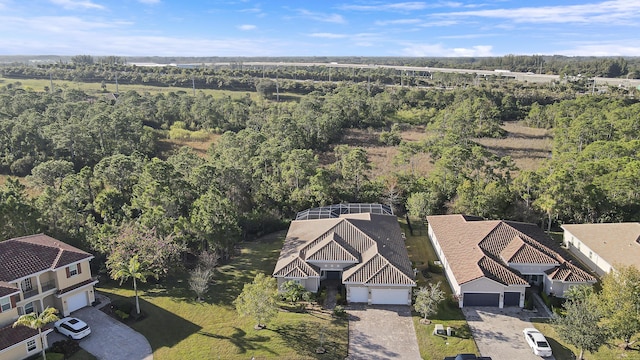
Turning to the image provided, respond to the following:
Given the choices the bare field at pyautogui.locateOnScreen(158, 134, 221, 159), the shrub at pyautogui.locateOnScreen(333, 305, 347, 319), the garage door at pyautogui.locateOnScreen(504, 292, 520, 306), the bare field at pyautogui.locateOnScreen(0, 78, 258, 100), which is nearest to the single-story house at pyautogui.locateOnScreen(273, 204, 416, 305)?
the shrub at pyautogui.locateOnScreen(333, 305, 347, 319)

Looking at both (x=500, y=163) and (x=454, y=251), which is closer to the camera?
(x=454, y=251)

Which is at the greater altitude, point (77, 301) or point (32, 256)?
point (32, 256)

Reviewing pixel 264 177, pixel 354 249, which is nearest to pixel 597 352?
pixel 354 249

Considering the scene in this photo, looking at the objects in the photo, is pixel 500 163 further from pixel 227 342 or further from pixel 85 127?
pixel 85 127

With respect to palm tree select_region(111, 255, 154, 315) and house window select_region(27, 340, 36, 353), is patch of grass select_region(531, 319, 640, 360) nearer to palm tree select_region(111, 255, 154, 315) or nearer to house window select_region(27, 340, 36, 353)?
palm tree select_region(111, 255, 154, 315)

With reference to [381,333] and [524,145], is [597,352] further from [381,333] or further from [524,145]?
[524,145]

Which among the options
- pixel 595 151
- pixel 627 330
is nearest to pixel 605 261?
pixel 627 330
